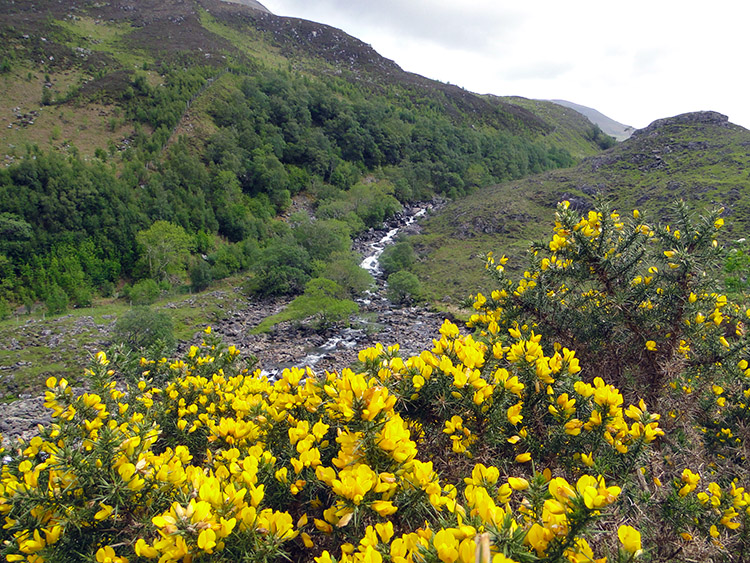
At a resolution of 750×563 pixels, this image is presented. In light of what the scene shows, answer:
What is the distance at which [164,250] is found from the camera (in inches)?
990

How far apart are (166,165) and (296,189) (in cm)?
1384

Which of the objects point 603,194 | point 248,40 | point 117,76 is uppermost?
point 248,40

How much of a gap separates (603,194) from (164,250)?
33908mm

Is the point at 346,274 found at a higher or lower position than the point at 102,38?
lower

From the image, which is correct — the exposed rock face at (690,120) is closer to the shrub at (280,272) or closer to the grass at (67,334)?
the shrub at (280,272)

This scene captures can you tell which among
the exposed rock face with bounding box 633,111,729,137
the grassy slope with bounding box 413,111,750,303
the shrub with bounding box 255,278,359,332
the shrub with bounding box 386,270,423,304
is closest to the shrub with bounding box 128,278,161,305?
the shrub with bounding box 255,278,359,332

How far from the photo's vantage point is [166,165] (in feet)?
106

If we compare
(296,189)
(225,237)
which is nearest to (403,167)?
(296,189)

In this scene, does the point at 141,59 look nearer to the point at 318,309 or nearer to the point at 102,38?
the point at 102,38

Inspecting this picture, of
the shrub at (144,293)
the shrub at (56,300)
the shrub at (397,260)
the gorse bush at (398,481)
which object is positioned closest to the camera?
the gorse bush at (398,481)

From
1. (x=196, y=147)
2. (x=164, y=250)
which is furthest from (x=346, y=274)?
(x=196, y=147)

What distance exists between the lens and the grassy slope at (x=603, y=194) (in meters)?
27.3

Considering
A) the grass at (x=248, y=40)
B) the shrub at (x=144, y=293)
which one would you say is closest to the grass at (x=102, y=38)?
the grass at (x=248, y=40)

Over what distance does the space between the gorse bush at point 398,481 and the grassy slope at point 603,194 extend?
22.0m
